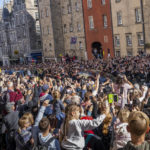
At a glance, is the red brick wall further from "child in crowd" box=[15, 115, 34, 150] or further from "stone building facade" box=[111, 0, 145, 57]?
"child in crowd" box=[15, 115, 34, 150]

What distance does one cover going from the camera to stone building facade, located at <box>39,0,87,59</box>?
140 ft

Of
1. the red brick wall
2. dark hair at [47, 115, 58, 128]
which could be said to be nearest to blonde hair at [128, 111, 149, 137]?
dark hair at [47, 115, 58, 128]

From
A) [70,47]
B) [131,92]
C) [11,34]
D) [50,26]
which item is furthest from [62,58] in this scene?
[131,92]

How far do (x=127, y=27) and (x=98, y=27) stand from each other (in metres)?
5.56

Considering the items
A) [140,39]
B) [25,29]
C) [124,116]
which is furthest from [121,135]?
[25,29]

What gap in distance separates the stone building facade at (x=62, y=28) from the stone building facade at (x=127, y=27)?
22.6ft

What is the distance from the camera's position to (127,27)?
35312 mm

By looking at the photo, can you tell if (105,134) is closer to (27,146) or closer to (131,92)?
(27,146)

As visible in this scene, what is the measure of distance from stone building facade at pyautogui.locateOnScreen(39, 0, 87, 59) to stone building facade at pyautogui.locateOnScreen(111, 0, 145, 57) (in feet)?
22.6

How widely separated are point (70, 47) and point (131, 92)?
37.1 m

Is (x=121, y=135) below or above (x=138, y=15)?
below

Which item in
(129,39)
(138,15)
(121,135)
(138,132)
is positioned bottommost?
(121,135)

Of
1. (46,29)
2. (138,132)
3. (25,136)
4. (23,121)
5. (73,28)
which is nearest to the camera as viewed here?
(138,132)

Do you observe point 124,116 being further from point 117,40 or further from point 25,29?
point 25,29
